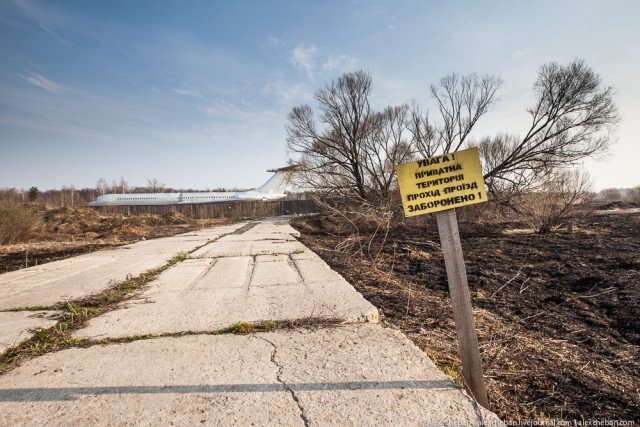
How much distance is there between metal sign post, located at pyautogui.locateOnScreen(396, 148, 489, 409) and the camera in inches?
61.7

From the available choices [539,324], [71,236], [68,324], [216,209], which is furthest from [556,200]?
[216,209]

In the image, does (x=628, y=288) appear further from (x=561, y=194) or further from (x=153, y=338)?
(x=561, y=194)

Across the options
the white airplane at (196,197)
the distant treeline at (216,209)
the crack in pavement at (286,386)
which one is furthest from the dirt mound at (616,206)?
the crack in pavement at (286,386)

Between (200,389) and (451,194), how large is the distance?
1.50 m

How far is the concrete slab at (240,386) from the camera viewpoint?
4.03 ft

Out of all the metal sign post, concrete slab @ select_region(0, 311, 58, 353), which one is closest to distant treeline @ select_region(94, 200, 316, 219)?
concrete slab @ select_region(0, 311, 58, 353)

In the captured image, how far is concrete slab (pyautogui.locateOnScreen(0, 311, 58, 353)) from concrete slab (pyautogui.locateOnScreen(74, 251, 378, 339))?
30 centimetres

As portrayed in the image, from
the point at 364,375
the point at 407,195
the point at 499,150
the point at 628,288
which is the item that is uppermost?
the point at 499,150

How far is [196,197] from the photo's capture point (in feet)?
124

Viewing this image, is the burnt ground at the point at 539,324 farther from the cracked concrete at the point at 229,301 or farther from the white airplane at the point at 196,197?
the white airplane at the point at 196,197

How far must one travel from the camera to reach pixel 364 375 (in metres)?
1.51

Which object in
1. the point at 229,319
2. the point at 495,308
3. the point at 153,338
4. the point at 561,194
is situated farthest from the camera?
the point at 561,194

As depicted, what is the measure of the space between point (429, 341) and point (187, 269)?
3576 mm

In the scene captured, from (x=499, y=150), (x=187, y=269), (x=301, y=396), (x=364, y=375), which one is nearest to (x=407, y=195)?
(x=364, y=375)
